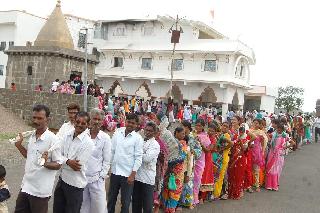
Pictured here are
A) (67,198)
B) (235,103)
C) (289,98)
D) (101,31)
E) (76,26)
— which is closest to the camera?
(67,198)

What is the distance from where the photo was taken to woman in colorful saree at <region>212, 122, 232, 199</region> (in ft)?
25.1

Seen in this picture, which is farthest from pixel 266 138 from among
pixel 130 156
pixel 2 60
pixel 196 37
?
pixel 2 60

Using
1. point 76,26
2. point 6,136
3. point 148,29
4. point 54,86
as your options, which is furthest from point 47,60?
point 148,29

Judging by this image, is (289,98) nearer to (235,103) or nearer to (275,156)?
(235,103)

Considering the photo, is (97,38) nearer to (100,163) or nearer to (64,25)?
(64,25)

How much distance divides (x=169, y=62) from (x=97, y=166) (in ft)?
98.1

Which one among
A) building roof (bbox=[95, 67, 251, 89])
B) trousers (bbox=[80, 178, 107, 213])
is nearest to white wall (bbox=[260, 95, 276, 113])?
building roof (bbox=[95, 67, 251, 89])

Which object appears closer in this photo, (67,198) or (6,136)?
(67,198)

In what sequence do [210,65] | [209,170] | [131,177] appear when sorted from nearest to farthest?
[131,177] < [209,170] < [210,65]

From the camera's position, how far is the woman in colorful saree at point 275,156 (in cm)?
933

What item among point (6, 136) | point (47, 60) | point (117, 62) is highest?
point (117, 62)

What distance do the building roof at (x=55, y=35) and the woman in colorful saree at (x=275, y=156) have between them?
538 inches

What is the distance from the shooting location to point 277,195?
888cm

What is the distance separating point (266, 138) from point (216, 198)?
2.16 metres
